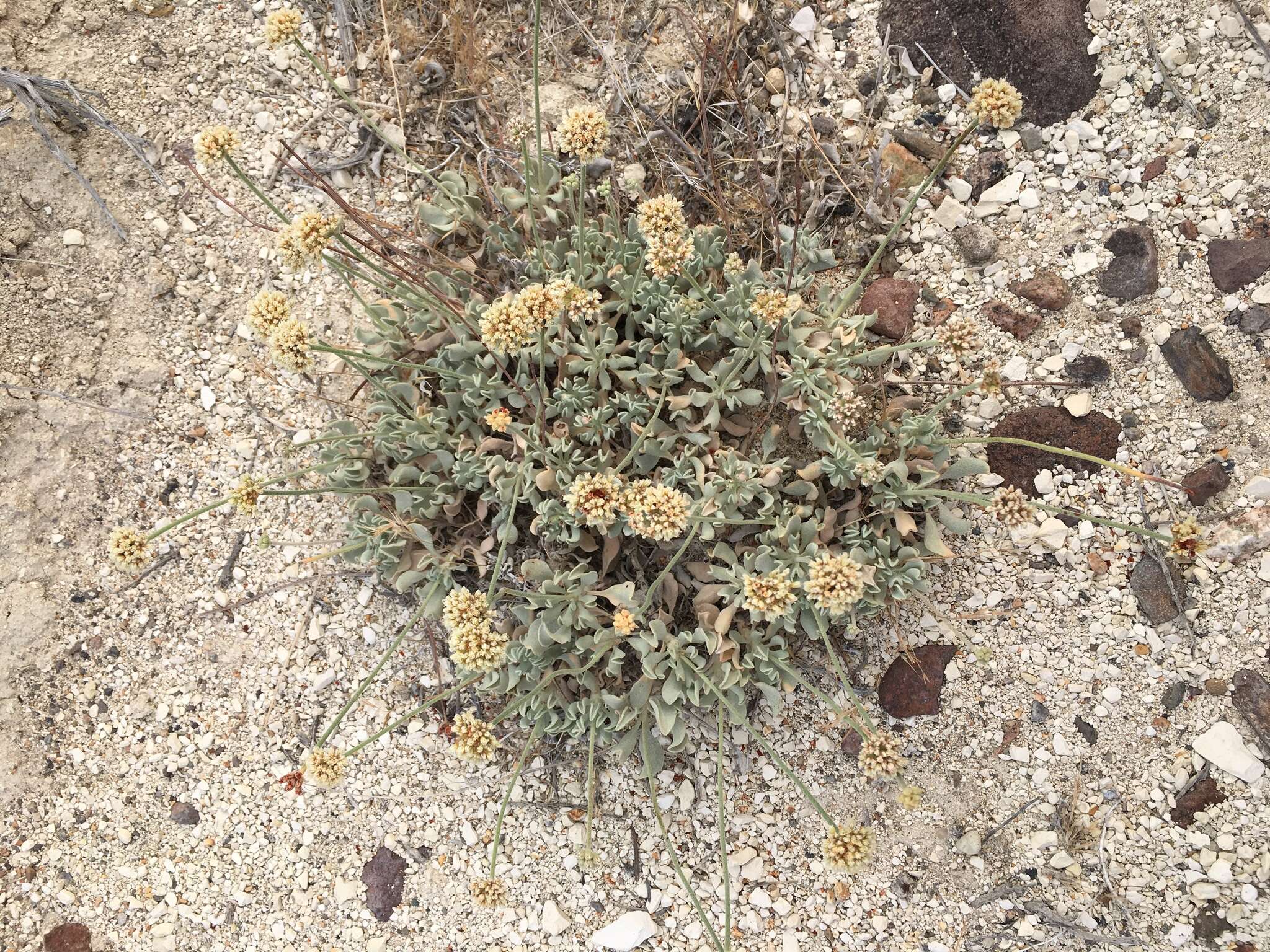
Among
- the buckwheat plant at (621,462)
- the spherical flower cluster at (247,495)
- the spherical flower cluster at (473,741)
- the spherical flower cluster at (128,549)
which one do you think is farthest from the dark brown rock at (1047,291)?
the spherical flower cluster at (128,549)

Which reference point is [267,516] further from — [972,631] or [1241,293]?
[1241,293]

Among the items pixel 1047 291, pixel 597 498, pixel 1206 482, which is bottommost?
pixel 1206 482

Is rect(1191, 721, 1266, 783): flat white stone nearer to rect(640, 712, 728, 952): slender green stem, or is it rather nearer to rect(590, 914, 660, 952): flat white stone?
rect(640, 712, 728, 952): slender green stem

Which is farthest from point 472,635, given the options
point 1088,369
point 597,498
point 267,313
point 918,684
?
point 1088,369

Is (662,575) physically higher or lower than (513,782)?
higher

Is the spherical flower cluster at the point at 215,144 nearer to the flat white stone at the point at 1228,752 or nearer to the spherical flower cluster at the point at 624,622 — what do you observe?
the spherical flower cluster at the point at 624,622

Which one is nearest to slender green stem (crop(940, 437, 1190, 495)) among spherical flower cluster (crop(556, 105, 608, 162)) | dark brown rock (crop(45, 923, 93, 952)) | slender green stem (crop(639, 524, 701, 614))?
slender green stem (crop(639, 524, 701, 614))

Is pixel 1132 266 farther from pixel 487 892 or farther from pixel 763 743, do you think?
pixel 487 892
